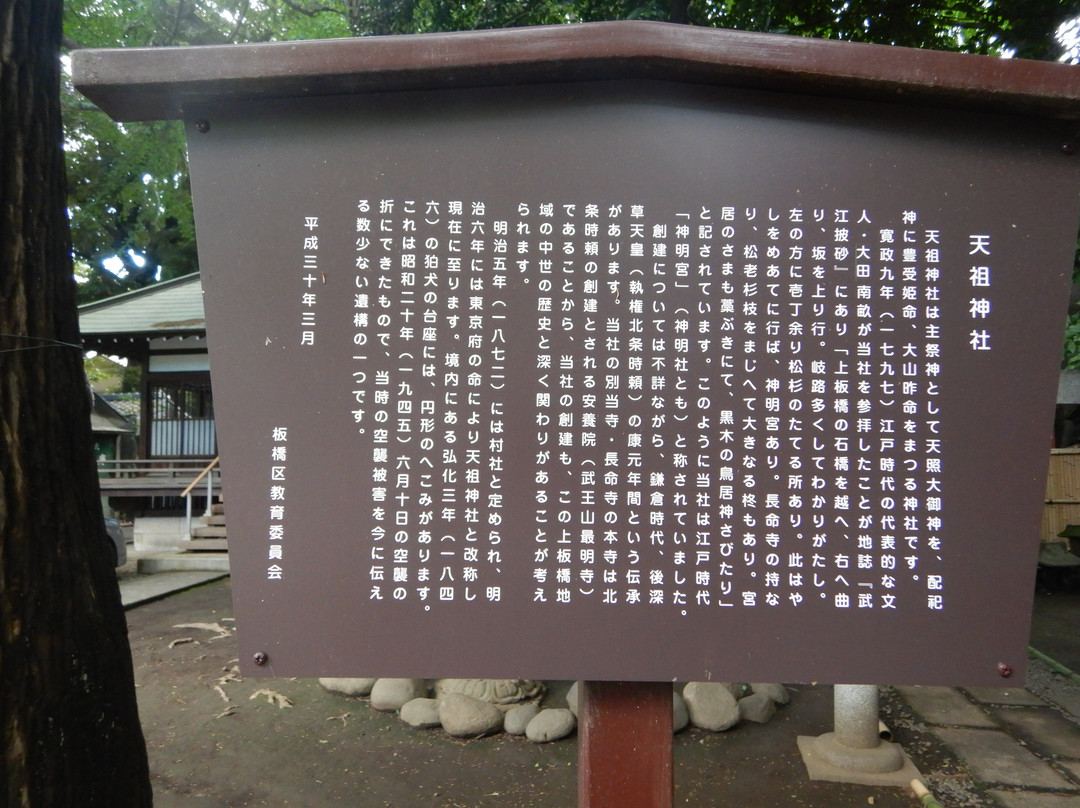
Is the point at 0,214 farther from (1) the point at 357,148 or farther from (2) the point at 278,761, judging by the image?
(2) the point at 278,761

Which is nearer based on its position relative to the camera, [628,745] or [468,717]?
[628,745]

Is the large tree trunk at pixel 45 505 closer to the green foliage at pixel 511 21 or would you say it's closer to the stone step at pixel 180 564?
the green foliage at pixel 511 21

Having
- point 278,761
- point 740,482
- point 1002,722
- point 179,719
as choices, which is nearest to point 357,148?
point 740,482

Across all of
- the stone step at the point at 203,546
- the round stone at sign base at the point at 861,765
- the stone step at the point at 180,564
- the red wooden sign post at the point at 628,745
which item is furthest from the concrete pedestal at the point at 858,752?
the stone step at the point at 203,546

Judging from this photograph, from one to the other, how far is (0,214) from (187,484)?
1120 centimetres

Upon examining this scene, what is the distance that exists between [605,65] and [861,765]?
4.16 meters

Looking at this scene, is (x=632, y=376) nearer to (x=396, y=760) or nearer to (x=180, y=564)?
(x=396, y=760)

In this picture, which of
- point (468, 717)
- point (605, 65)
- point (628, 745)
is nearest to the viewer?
point (605, 65)

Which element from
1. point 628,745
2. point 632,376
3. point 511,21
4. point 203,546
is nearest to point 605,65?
point 632,376

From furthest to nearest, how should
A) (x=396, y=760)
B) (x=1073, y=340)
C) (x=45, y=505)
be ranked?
(x=1073, y=340) → (x=396, y=760) → (x=45, y=505)

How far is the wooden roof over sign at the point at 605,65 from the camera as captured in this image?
1.79 m

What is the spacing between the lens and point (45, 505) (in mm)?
2188

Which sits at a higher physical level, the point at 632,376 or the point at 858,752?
the point at 632,376

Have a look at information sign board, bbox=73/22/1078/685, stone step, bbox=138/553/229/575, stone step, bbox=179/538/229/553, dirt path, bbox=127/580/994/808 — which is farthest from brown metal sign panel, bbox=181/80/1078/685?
stone step, bbox=179/538/229/553
